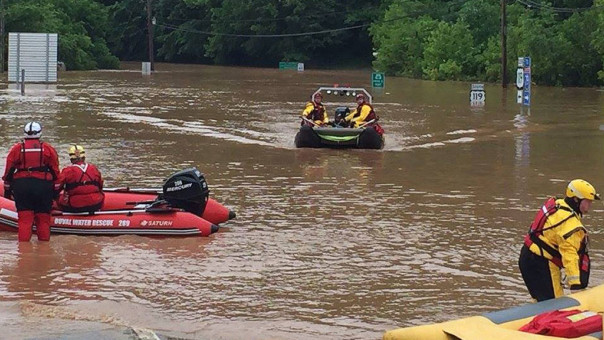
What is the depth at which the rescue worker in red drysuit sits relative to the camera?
1272cm

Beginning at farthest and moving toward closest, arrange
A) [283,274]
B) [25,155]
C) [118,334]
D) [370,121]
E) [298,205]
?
[370,121], [298,205], [25,155], [283,274], [118,334]

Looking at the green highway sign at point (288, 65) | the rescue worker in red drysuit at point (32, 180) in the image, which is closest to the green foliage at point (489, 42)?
the green highway sign at point (288, 65)

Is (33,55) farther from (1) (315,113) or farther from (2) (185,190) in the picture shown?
(2) (185,190)

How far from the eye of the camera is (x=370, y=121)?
933 inches

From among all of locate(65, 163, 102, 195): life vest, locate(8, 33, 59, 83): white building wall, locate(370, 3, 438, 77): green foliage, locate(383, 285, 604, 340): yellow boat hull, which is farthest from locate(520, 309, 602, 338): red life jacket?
locate(370, 3, 438, 77): green foliage

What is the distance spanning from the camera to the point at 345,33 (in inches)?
3639

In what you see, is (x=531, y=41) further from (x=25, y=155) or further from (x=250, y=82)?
(x=25, y=155)

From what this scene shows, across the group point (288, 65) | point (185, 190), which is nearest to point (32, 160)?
point (185, 190)

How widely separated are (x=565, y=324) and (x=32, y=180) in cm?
747

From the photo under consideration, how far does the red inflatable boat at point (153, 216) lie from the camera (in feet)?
44.0

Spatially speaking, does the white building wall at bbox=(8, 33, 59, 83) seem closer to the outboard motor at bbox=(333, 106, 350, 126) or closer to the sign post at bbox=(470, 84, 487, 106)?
the sign post at bbox=(470, 84, 487, 106)

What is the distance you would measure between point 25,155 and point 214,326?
14.7ft

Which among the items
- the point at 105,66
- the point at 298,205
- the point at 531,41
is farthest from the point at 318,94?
the point at 105,66

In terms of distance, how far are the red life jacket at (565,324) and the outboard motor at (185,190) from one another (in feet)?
22.6
